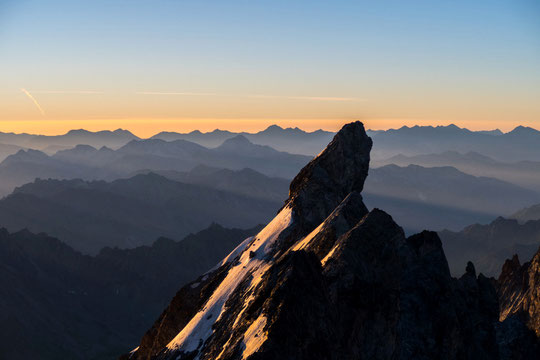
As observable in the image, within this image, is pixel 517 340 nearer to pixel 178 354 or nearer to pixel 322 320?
pixel 178 354

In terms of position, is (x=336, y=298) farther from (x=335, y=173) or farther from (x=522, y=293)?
(x=522, y=293)

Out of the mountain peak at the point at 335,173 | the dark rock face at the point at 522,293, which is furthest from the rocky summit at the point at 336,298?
the dark rock face at the point at 522,293

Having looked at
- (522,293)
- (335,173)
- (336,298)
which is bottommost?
(522,293)

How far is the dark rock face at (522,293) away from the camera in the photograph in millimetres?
81875

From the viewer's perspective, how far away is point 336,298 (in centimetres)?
4625

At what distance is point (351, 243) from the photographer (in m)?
51.6

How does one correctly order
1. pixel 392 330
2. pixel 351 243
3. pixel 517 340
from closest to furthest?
pixel 392 330
pixel 351 243
pixel 517 340

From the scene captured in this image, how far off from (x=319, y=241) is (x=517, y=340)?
3374 cm

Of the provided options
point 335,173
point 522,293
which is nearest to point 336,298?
point 335,173

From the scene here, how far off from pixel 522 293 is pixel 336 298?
72.6 metres

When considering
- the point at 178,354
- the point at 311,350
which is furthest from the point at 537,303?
the point at 311,350

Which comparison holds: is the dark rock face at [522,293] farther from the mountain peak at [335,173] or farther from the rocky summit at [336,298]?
the mountain peak at [335,173]

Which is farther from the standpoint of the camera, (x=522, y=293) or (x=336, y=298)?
(x=522, y=293)

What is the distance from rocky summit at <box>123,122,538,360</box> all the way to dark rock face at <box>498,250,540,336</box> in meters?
4.25
